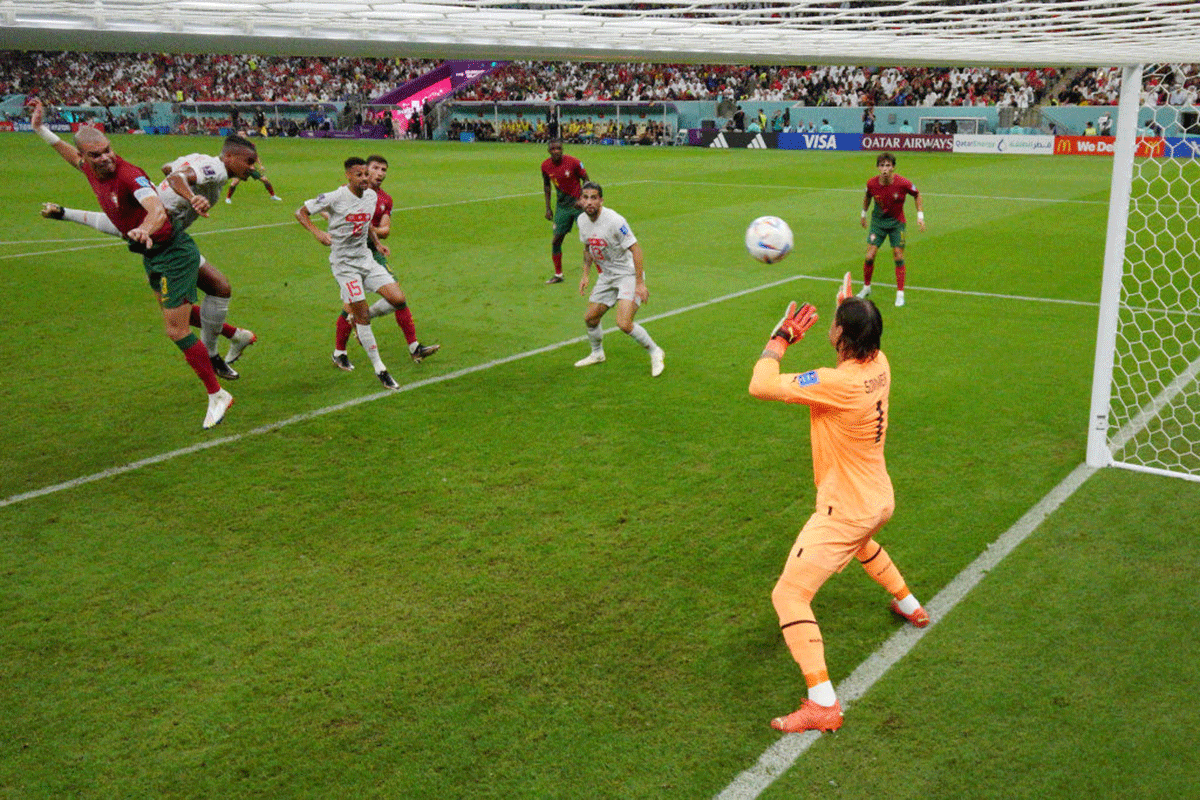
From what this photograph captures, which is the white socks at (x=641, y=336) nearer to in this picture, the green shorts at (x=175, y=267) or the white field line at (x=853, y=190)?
the green shorts at (x=175, y=267)

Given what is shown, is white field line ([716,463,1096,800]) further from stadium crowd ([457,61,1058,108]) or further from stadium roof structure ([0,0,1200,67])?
stadium crowd ([457,61,1058,108])

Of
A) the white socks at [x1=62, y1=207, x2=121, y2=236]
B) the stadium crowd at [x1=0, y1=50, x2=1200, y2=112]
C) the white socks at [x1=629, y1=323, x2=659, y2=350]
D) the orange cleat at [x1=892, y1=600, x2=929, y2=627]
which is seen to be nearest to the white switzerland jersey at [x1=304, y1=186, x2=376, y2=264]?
the white socks at [x1=62, y1=207, x2=121, y2=236]

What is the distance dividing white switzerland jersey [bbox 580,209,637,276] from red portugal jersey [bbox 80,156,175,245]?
390 cm

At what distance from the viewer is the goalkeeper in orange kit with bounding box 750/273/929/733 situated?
4.32 m

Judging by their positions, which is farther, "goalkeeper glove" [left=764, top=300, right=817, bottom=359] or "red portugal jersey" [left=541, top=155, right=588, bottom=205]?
"red portugal jersey" [left=541, top=155, right=588, bottom=205]

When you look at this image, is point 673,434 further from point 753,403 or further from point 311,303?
point 311,303

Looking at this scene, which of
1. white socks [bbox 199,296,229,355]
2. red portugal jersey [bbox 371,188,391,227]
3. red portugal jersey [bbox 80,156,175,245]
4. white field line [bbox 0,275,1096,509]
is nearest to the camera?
white field line [bbox 0,275,1096,509]

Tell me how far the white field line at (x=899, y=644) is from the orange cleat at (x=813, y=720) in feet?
0.14

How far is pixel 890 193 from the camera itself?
495 inches

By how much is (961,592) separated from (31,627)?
529 cm

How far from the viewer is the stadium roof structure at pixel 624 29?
584cm

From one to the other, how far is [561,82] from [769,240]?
52.3 metres

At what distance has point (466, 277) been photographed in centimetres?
1471

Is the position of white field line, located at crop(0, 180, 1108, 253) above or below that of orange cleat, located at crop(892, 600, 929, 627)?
above
